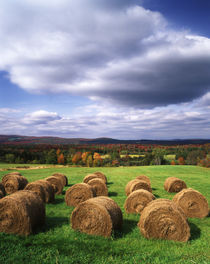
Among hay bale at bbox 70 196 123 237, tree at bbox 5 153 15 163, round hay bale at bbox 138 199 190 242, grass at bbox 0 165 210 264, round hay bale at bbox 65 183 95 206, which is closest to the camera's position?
grass at bbox 0 165 210 264

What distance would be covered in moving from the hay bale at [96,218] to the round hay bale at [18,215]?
6.06ft

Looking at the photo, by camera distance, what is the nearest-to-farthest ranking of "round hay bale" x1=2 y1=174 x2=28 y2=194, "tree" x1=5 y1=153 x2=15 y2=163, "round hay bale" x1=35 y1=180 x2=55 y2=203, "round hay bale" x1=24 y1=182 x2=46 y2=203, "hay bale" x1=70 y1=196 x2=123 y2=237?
"hay bale" x1=70 y1=196 x2=123 y2=237 < "round hay bale" x1=24 y1=182 x2=46 y2=203 < "round hay bale" x1=35 y1=180 x2=55 y2=203 < "round hay bale" x1=2 y1=174 x2=28 y2=194 < "tree" x1=5 y1=153 x2=15 y2=163

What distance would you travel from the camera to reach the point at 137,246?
7.94 m

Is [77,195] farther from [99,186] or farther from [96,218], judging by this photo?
[96,218]

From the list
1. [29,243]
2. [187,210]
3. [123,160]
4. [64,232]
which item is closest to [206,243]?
[187,210]

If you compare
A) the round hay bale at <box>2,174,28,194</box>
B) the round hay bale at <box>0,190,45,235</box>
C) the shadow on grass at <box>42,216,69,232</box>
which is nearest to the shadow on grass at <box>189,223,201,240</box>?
the shadow on grass at <box>42,216,69,232</box>

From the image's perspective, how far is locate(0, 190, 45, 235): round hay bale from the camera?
918 cm

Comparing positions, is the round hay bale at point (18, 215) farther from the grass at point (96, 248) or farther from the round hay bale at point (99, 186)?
the round hay bale at point (99, 186)

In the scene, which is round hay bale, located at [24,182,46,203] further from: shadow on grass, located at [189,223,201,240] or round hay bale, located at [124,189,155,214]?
shadow on grass, located at [189,223,201,240]

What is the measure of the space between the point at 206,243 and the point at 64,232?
6.01 metres

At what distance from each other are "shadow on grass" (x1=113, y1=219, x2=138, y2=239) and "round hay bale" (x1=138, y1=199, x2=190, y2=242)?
83cm

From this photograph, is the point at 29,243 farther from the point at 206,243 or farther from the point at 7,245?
the point at 206,243

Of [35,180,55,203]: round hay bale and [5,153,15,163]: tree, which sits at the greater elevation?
[35,180,55,203]: round hay bale

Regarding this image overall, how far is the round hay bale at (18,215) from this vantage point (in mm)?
9180
